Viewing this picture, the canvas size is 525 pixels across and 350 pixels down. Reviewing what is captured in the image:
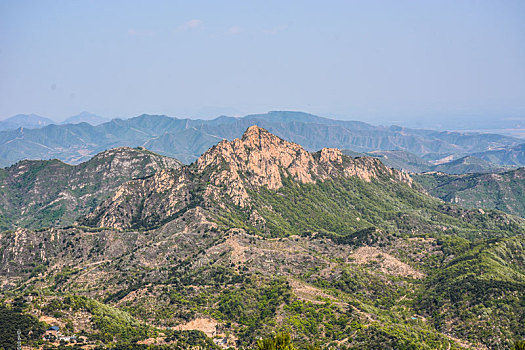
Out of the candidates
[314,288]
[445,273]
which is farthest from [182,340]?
[445,273]

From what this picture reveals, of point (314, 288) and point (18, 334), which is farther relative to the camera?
point (314, 288)

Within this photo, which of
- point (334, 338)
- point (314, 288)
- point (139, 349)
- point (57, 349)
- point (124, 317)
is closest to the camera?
point (57, 349)

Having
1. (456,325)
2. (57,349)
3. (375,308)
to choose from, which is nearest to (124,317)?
(57,349)

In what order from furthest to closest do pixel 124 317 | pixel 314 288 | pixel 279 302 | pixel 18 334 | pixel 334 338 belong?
pixel 314 288 < pixel 279 302 < pixel 124 317 < pixel 334 338 < pixel 18 334

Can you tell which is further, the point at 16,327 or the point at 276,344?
the point at 16,327

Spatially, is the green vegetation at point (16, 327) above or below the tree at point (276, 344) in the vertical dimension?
below

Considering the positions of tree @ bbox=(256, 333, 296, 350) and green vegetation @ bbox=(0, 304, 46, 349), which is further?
green vegetation @ bbox=(0, 304, 46, 349)

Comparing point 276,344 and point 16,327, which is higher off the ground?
point 276,344

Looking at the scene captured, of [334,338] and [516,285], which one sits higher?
[516,285]

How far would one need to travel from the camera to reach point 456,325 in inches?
6284

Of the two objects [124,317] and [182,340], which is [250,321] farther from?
[124,317]

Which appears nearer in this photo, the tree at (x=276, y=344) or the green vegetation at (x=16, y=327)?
the tree at (x=276, y=344)

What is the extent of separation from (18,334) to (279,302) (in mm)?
90280

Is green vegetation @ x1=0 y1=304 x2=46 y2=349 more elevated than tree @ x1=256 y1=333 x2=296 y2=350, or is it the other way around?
tree @ x1=256 y1=333 x2=296 y2=350
